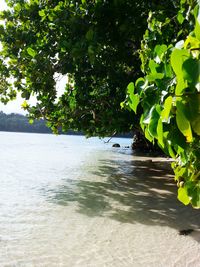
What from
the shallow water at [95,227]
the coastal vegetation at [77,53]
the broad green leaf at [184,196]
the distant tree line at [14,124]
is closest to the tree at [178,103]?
the broad green leaf at [184,196]

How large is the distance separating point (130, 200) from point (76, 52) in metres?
4.58

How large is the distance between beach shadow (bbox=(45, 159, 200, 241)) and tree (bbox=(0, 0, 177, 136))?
243 centimetres

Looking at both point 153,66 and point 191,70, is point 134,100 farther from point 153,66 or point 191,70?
point 191,70

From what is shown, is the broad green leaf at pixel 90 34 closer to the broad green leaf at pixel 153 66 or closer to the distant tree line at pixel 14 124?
the broad green leaf at pixel 153 66

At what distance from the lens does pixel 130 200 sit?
10.0 m

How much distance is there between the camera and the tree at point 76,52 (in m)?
9.86

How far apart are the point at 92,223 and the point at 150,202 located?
9.64ft

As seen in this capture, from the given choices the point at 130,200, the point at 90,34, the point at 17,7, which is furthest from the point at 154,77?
the point at 17,7

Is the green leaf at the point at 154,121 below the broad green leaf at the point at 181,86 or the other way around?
below

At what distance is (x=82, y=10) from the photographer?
10.0 metres

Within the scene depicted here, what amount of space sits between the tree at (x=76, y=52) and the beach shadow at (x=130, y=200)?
2429 mm

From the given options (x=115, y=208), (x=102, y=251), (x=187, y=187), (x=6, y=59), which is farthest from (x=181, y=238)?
(x=6, y=59)

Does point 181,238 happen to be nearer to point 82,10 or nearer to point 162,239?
point 162,239

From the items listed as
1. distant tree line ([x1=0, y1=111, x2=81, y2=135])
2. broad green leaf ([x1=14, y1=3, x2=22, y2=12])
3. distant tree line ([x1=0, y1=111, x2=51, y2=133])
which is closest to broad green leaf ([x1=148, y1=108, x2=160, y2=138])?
broad green leaf ([x1=14, y1=3, x2=22, y2=12])
